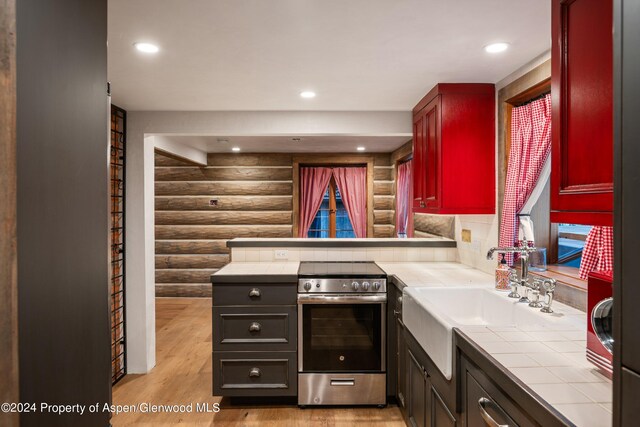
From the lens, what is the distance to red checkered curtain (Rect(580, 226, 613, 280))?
5.56ft

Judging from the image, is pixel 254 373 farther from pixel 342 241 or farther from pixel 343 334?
pixel 342 241

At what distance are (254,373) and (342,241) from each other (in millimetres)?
1274

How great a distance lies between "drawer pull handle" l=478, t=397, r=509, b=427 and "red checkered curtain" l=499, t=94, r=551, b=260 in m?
1.44

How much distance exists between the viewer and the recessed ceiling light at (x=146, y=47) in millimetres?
2092

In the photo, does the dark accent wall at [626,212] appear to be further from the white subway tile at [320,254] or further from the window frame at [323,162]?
the window frame at [323,162]

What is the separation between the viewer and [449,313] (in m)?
2.34

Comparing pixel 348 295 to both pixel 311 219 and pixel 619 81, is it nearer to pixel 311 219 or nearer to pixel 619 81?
pixel 619 81

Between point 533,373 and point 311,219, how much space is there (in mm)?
5551

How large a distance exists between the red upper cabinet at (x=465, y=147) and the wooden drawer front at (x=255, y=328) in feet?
4.24

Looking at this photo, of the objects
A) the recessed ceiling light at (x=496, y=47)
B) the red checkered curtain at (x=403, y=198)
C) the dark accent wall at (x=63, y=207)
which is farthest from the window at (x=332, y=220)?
the dark accent wall at (x=63, y=207)

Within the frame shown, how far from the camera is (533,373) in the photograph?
1.20 metres

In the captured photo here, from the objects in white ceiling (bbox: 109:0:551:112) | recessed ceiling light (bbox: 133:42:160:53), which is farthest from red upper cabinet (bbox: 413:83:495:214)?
recessed ceiling light (bbox: 133:42:160:53)

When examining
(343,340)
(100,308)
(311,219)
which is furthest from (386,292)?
(311,219)

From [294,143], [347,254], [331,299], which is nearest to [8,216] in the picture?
[331,299]
